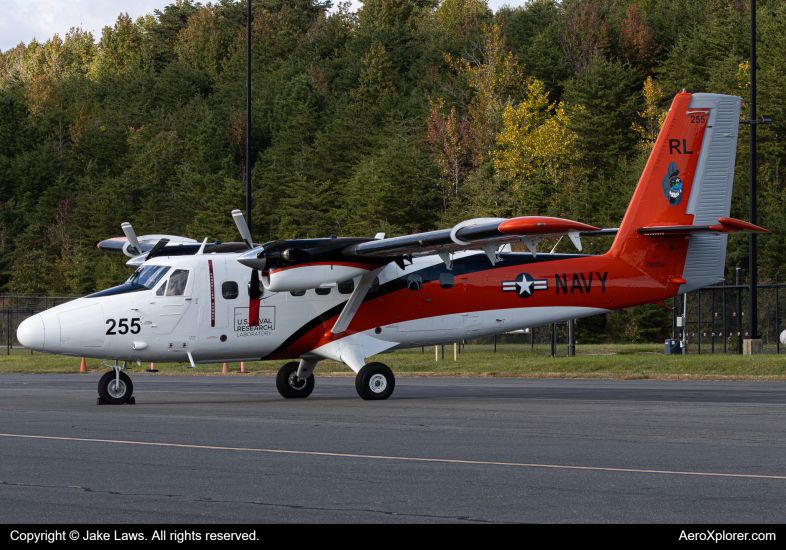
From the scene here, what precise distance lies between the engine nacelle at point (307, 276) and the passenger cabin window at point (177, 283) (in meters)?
1.63

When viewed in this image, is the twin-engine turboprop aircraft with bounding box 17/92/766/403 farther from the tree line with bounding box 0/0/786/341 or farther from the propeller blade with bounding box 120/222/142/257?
the tree line with bounding box 0/0/786/341

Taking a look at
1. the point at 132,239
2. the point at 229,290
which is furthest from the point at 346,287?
the point at 132,239

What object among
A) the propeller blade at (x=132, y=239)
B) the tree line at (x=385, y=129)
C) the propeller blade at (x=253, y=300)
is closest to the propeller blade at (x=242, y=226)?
the propeller blade at (x=253, y=300)

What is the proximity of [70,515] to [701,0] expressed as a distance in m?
92.3

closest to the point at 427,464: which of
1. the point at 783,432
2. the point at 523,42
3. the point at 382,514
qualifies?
the point at 382,514

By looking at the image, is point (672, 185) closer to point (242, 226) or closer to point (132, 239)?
point (242, 226)

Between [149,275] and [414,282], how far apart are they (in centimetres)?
558

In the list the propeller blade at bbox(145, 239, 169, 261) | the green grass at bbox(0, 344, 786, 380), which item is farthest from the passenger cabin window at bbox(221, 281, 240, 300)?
the green grass at bbox(0, 344, 786, 380)

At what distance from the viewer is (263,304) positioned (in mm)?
18844

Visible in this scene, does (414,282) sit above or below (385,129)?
below

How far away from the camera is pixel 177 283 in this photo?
18281 mm

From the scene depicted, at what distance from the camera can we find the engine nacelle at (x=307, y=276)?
1745 cm

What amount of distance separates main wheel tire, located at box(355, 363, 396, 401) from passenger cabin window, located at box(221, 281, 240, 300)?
122 inches
